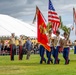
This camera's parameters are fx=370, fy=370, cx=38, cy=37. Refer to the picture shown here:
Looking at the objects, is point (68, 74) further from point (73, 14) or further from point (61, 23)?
point (73, 14)

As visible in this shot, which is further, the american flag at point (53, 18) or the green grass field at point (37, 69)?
the american flag at point (53, 18)

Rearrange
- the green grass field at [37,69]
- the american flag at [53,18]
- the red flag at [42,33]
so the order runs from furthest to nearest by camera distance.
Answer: the american flag at [53,18] < the red flag at [42,33] < the green grass field at [37,69]

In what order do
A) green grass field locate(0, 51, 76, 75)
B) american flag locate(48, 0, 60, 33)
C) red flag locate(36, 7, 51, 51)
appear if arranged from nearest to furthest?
1. green grass field locate(0, 51, 76, 75)
2. red flag locate(36, 7, 51, 51)
3. american flag locate(48, 0, 60, 33)

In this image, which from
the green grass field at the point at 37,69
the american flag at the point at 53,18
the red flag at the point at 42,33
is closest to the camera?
the green grass field at the point at 37,69

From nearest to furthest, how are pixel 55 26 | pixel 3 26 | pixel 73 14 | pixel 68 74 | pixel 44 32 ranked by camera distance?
pixel 68 74, pixel 44 32, pixel 55 26, pixel 73 14, pixel 3 26

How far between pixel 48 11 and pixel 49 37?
3.46 metres

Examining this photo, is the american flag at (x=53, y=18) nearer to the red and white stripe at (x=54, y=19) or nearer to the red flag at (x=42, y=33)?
the red and white stripe at (x=54, y=19)

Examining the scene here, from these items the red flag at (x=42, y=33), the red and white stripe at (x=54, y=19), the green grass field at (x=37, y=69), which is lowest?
the green grass field at (x=37, y=69)

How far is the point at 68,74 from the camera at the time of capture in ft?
48.3

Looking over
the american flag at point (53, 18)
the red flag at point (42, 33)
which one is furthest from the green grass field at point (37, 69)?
the american flag at point (53, 18)

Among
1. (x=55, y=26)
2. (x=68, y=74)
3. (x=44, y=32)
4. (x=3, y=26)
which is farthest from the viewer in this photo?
(x=3, y=26)

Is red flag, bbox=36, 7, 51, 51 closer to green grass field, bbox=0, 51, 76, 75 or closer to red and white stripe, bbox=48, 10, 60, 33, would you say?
green grass field, bbox=0, 51, 76, 75

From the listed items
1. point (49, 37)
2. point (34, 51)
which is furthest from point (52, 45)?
point (34, 51)

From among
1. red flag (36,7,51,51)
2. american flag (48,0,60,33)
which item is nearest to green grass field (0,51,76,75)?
red flag (36,7,51,51)
